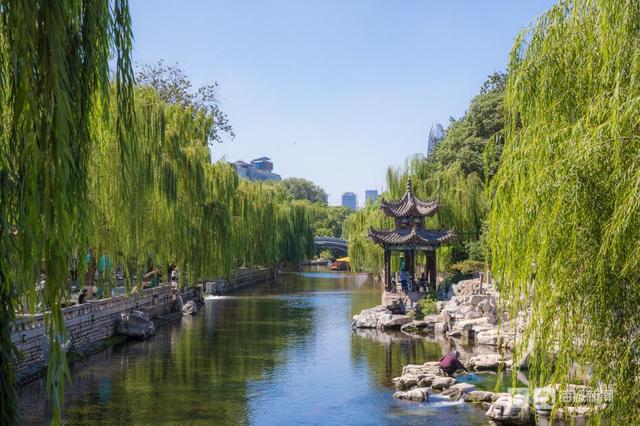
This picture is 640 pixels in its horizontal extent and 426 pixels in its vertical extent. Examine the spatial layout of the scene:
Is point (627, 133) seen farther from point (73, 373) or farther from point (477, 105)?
point (477, 105)

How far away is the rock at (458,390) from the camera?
14375mm

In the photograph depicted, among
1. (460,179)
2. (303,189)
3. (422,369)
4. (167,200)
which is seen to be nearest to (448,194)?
(460,179)

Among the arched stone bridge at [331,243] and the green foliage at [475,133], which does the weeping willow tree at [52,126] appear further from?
the arched stone bridge at [331,243]

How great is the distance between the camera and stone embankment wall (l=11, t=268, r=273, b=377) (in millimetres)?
14438

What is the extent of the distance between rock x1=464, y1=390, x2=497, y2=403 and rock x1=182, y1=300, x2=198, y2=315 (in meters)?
16.2

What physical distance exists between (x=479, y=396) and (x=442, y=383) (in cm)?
124

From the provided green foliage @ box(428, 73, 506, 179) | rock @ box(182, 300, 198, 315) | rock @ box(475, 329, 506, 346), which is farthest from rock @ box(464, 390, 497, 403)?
green foliage @ box(428, 73, 506, 179)

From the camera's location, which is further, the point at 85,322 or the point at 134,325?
the point at 134,325

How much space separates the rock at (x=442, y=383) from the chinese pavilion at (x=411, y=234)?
551 inches

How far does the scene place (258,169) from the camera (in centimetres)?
17150

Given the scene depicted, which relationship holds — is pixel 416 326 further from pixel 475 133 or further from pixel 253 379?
pixel 475 133

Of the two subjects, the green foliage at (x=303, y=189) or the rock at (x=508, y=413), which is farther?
the green foliage at (x=303, y=189)

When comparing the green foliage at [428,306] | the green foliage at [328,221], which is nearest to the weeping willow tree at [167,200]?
the green foliage at [428,306]

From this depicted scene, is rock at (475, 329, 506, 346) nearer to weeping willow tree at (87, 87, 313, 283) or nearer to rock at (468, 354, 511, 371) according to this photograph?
rock at (468, 354, 511, 371)
